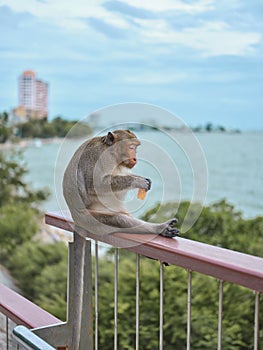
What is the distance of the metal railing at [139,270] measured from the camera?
1109mm

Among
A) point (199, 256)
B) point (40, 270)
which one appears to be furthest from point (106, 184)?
point (40, 270)

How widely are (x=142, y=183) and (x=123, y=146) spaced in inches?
4.1

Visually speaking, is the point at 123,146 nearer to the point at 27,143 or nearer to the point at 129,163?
the point at 129,163

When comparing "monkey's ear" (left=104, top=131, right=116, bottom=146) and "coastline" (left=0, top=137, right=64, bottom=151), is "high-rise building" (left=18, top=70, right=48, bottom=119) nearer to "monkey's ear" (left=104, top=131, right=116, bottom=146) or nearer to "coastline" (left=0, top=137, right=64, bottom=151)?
"coastline" (left=0, top=137, right=64, bottom=151)

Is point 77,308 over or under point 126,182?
under

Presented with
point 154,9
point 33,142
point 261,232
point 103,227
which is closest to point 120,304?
point 261,232

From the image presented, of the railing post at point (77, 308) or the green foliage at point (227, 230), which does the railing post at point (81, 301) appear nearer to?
the railing post at point (77, 308)

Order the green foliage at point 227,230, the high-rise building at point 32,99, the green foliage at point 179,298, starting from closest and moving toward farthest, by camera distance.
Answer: the green foliage at point 179,298 < the green foliage at point 227,230 < the high-rise building at point 32,99

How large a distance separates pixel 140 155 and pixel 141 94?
30.9 ft

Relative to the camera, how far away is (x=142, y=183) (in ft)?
4.62

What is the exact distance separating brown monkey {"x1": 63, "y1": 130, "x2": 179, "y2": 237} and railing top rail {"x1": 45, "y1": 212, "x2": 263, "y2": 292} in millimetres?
32

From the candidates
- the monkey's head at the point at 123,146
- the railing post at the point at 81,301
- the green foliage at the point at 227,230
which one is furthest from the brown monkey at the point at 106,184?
the green foliage at the point at 227,230

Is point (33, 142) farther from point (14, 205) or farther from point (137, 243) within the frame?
point (137, 243)

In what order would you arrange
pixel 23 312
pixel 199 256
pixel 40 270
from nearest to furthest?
1. pixel 199 256
2. pixel 23 312
3. pixel 40 270
